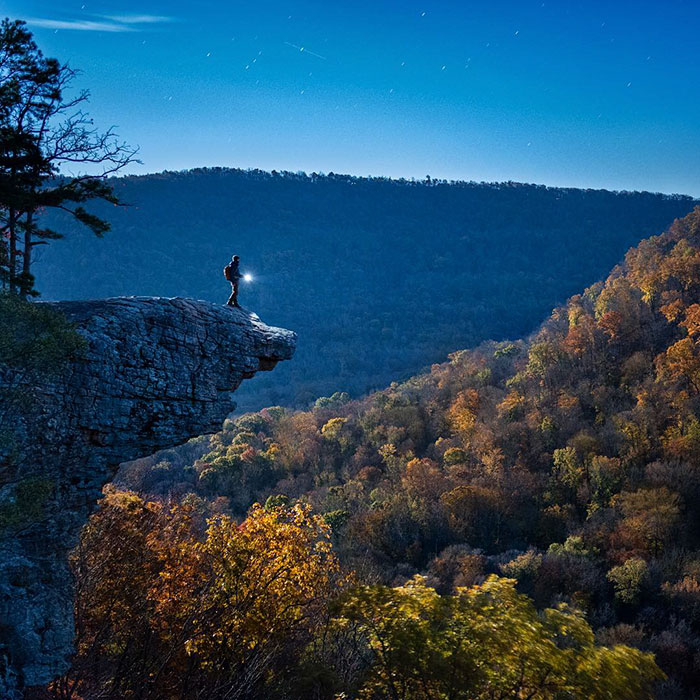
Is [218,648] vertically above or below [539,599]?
above

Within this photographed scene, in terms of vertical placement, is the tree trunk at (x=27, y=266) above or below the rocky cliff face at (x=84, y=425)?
above

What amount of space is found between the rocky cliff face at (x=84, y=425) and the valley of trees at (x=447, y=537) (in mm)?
3067

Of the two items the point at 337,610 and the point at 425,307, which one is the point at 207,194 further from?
the point at 337,610

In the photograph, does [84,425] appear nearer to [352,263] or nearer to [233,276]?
[233,276]

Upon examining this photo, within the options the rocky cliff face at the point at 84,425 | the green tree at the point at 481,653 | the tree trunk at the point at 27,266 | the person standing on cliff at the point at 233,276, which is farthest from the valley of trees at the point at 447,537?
the tree trunk at the point at 27,266

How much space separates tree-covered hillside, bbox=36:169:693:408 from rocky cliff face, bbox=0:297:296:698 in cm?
10430

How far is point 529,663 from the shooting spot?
10.6 metres

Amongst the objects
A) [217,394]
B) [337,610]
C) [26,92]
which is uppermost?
[26,92]

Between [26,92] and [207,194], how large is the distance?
185 metres

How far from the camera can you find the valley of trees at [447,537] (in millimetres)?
11820

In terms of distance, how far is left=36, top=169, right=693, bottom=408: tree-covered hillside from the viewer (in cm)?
14300

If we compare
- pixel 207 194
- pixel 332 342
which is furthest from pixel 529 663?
pixel 207 194

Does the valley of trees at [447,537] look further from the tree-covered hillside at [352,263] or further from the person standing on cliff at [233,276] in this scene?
the tree-covered hillside at [352,263]

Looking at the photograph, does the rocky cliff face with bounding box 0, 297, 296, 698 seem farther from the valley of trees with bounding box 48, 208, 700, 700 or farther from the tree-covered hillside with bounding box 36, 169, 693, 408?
the tree-covered hillside with bounding box 36, 169, 693, 408
